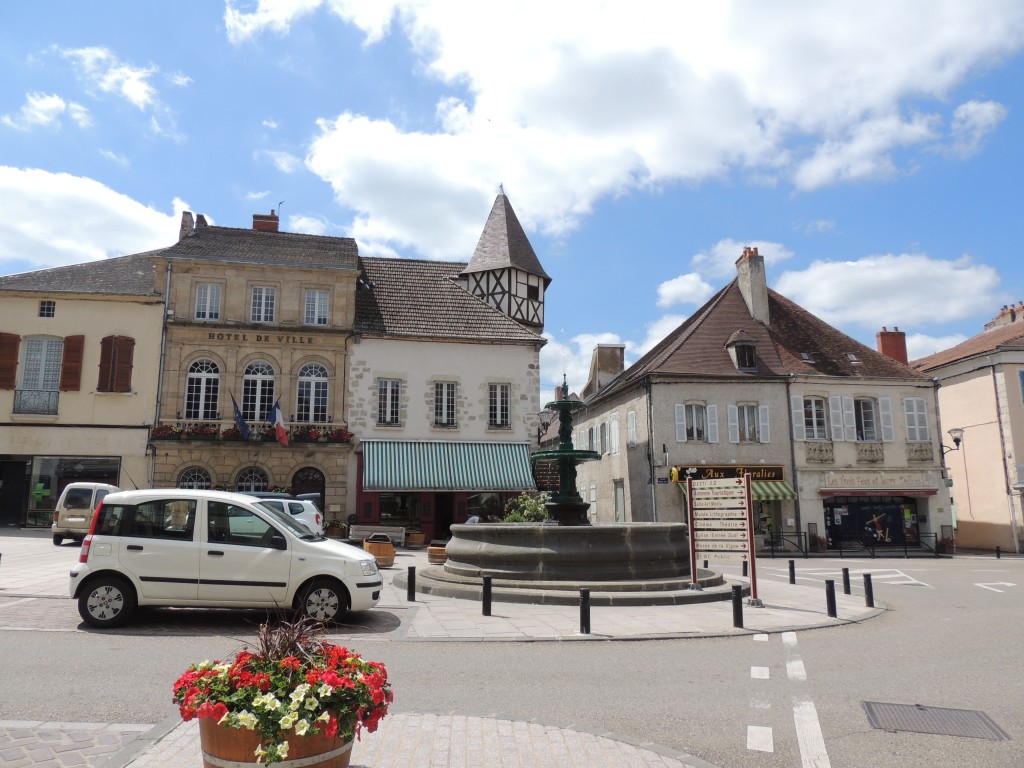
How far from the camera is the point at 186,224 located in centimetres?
3094

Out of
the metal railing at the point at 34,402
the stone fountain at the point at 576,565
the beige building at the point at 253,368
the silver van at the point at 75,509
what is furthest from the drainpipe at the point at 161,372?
the stone fountain at the point at 576,565

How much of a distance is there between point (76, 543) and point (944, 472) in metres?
31.0

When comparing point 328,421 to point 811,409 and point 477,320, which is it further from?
point 811,409

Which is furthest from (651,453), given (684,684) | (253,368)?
(684,684)

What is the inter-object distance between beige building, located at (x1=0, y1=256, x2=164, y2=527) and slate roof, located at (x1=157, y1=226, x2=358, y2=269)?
7.52ft

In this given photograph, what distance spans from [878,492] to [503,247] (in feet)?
60.1

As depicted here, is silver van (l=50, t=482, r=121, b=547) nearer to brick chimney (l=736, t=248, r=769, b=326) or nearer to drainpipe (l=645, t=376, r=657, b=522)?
drainpipe (l=645, t=376, r=657, b=522)

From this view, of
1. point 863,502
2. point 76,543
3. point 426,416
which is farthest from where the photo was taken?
point 863,502

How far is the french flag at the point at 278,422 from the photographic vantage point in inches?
974

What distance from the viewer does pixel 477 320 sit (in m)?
28.6

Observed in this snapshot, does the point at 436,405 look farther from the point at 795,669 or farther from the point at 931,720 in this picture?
the point at 931,720

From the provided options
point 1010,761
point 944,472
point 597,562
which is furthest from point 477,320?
point 1010,761

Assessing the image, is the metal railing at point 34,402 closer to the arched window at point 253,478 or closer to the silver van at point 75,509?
the silver van at point 75,509

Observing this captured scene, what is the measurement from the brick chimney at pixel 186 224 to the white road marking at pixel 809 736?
3037cm
